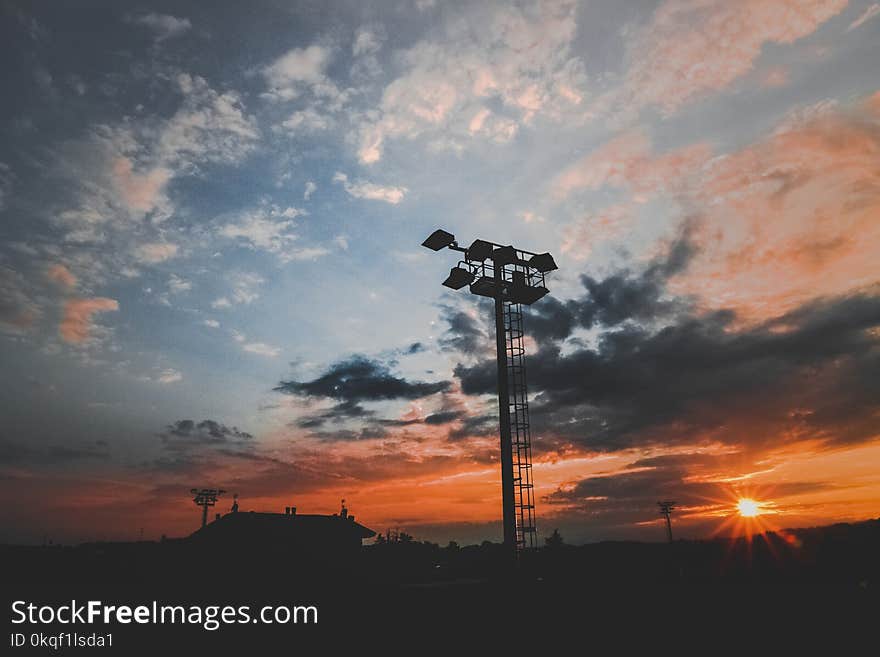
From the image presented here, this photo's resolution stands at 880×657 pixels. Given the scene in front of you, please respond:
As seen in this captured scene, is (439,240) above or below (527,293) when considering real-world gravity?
above

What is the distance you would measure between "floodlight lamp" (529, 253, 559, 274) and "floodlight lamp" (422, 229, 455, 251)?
4184mm

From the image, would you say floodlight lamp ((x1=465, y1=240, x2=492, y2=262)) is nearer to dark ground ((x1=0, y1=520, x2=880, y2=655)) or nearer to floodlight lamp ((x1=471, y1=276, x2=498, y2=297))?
floodlight lamp ((x1=471, y1=276, x2=498, y2=297))

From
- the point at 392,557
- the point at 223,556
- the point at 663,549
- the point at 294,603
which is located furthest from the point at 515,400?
the point at 663,549

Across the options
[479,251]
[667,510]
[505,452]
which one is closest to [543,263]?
[479,251]

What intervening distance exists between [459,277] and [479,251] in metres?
1.59

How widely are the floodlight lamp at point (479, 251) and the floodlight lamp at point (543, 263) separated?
228cm

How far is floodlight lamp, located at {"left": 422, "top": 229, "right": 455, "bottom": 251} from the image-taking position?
2302cm

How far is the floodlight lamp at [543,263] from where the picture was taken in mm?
23656

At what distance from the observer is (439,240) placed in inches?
910

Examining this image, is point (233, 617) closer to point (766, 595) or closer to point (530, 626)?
point (530, 626)

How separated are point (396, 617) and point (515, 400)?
1126cm

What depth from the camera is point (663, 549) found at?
7294cm

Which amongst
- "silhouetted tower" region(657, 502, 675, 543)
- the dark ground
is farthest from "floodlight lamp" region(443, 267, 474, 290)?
"silhouetted tower" region(657, 502, 675, 543)

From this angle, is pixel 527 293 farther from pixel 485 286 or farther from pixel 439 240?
pixel 439 240
